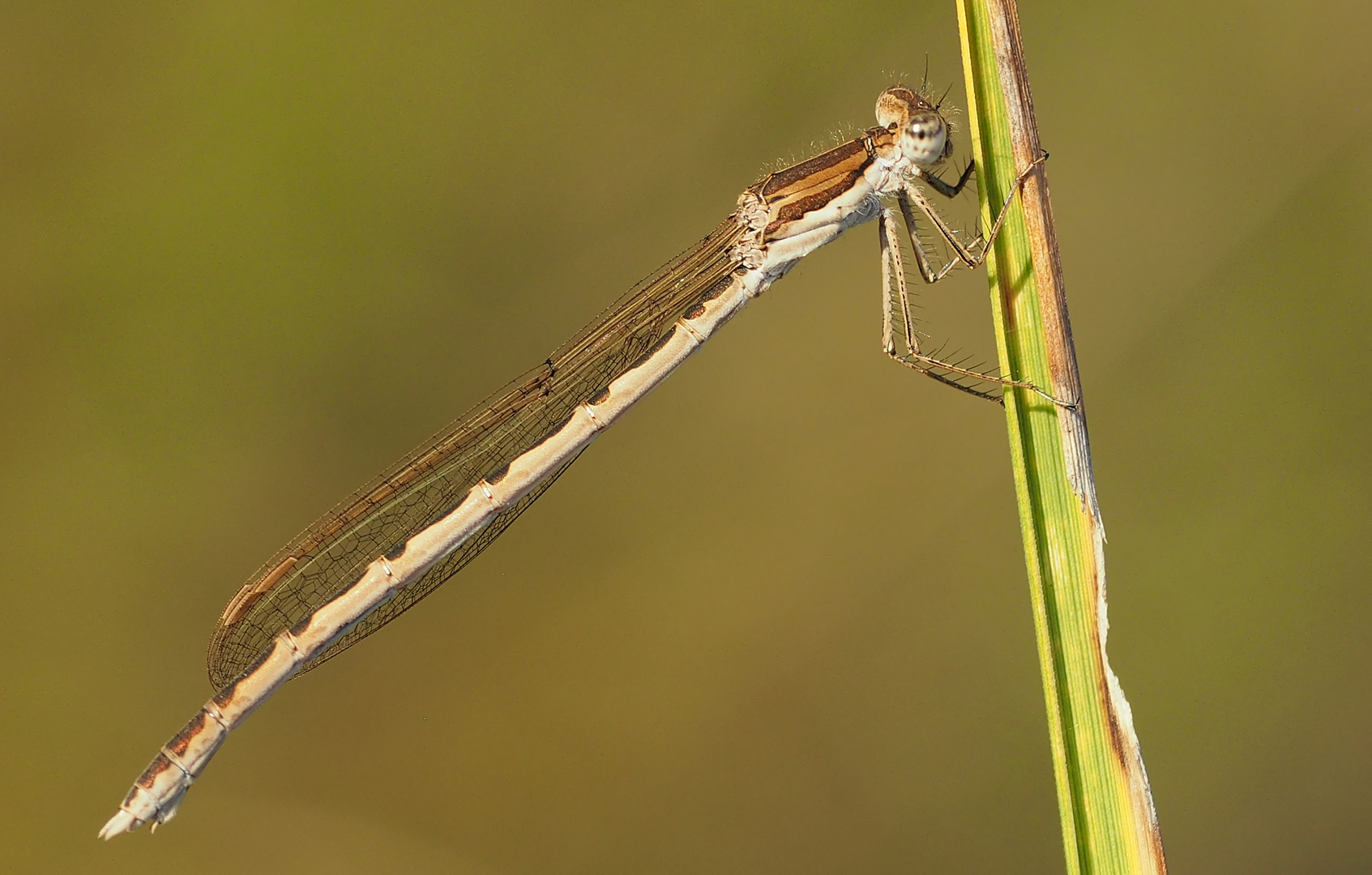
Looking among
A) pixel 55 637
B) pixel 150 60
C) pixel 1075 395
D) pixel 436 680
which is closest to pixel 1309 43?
pixel 1075 395

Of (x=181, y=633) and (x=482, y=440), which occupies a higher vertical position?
(x=482, y=440)

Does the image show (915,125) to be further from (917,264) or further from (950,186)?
(917,264)

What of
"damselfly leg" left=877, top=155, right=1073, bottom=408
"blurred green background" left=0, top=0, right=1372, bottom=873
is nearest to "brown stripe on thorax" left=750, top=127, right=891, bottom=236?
"damselfly leg" left=877, top=155, right=1073, bottom=408

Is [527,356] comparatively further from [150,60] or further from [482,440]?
[150,60]

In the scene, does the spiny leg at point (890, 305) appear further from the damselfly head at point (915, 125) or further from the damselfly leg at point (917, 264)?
the damselfly head at point (915, 125)

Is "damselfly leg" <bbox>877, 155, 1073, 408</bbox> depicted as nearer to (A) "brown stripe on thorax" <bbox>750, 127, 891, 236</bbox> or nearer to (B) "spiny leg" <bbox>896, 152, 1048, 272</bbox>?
(B) "spiny leg" <bbox>896, 152, 1048, 272</bbox>
